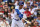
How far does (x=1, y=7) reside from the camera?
4.37ft

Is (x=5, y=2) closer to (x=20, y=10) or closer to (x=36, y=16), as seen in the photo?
(x=20, y=10)

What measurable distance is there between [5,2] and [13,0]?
0.41ft

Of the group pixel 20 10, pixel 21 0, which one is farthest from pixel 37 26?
pixel 21 0

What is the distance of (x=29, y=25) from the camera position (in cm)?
127

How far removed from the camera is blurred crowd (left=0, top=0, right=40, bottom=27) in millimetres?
1251

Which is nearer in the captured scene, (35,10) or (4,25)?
(35,10)

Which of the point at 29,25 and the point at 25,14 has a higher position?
the point at 25,14

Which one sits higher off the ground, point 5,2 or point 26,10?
point 5,2

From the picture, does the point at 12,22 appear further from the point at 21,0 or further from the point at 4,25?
the point at 21,0

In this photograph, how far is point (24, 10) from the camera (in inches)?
50.3

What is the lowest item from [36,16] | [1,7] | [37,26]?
[37,26]

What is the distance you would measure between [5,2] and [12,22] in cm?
31

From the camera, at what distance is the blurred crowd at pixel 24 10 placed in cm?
125

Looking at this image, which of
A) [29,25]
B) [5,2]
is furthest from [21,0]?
[29,25]
